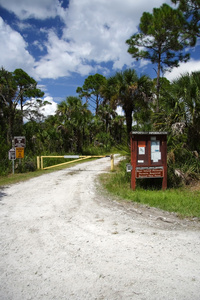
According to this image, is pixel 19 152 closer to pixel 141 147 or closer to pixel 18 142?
pixel 18 142

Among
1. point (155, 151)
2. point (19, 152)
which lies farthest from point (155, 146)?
point (19, 152)

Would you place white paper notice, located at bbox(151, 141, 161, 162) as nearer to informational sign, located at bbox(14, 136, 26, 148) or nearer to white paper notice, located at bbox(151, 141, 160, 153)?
white paper notice, located at bbox(151, 141, 160, 153)

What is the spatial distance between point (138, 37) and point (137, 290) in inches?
673

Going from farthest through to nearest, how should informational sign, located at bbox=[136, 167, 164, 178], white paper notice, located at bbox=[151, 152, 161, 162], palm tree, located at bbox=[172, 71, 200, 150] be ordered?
1. palm tree, located at bbox=[172, 71, 200, 150]
2. white paper notice, located at bbox=[151, 152, 161, 162]
3. informational sign, located at bbox=[136, 167, 164, 178]

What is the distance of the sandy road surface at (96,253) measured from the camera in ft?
8.22

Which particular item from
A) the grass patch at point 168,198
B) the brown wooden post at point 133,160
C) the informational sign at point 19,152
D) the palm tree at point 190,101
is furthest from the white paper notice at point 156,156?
the informational sign at point 19,152

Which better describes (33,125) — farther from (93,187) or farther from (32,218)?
(32,218)

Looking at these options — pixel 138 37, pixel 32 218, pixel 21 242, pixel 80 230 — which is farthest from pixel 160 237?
pixel 138 37

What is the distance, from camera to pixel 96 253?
330 centimetres

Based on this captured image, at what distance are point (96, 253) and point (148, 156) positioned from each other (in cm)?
486

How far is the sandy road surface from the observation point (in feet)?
8.22

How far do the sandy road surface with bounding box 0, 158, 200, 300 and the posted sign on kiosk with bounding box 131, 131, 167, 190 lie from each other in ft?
6.47

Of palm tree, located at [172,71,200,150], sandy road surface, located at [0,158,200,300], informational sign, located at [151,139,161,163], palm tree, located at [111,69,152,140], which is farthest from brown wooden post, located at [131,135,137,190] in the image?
palm tree, located at [111,69,152,140]

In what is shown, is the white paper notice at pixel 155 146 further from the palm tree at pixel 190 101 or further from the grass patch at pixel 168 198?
the palm tree at pixel 190 101
